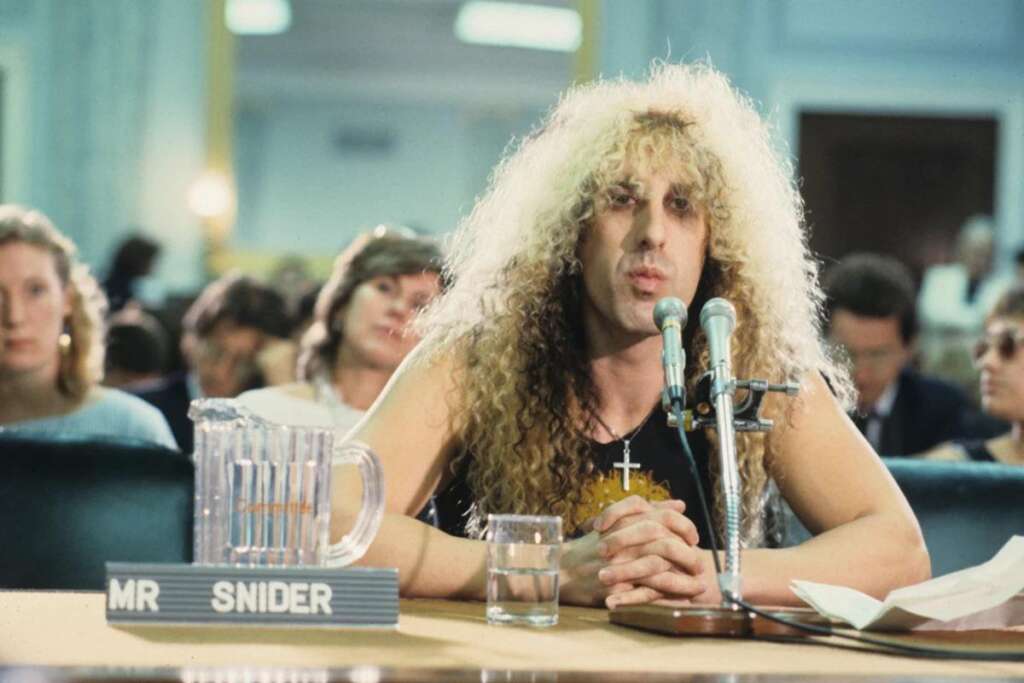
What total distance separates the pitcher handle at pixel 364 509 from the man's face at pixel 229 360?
337cm

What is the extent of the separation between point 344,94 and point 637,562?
6590 millimetres

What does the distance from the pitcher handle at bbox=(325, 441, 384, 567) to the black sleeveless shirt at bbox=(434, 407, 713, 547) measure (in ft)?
2.30

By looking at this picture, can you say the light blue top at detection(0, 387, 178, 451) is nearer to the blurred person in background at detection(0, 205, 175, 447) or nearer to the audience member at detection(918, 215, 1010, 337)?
the blurred person in background at detection(0, 205, 175, 447)

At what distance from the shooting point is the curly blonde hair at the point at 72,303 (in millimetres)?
3857

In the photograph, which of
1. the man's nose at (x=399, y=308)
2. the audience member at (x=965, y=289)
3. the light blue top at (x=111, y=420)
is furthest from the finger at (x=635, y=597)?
the audience member at (x=965, y=289)

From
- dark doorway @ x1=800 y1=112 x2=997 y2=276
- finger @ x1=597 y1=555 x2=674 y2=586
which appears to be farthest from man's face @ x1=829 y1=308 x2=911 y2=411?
dark doorway @ x1=800 y1=112 x2=997 y2=276

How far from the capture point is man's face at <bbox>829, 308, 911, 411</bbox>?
4.76 m

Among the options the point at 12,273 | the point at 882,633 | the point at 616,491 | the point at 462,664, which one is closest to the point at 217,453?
the point at 462,664

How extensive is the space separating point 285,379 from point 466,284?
2505mm

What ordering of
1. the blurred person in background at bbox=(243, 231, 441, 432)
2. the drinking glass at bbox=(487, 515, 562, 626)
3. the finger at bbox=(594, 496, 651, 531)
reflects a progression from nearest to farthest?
the drinking glass at bbox=(487, 515, 562, 626), the finger at bbox=(594, 496, 651, 531), the blurred person in background at bbox=(243, 231, 441, 432)

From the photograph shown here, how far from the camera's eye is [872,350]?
479 cm

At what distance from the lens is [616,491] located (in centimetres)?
228

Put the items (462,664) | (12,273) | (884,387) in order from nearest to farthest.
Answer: (462,664) < (12,273) < (884,387)

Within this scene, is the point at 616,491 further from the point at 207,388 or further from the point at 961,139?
the point at 961,139
